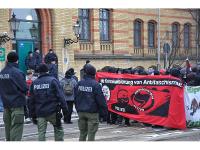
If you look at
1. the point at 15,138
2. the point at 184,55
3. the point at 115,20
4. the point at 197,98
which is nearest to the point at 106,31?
the point at 115,20

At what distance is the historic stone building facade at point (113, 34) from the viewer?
24508 millimetres

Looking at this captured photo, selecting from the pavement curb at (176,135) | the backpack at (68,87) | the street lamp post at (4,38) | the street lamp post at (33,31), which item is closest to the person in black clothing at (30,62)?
the street lamp post at (4,38)

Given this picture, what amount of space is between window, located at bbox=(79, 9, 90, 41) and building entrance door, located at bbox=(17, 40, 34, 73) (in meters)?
3.90

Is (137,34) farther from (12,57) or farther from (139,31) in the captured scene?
(12,57)

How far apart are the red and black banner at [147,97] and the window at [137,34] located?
15.8m

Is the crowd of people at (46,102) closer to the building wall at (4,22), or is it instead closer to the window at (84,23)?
the building wall at (4,22)

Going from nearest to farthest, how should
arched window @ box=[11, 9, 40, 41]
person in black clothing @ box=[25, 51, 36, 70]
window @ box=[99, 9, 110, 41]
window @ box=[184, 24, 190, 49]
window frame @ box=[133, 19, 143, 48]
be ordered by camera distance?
person in black clothing @ box=[25, 51, 36, 70]
arched window @ box=[11, 9, 40, 41]
window @ box=[99, 9, 110, 41]
window frame @ box=[133, 19, 143, 48]
window @ box=[184, 24, 190, 49]

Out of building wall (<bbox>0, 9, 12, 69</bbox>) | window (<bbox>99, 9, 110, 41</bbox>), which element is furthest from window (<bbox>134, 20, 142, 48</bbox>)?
building wall (<bbox>0, 9, 12, 69</bbox>)

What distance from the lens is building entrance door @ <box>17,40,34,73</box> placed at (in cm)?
2330

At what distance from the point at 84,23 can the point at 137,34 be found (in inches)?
221

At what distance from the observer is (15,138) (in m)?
10.4

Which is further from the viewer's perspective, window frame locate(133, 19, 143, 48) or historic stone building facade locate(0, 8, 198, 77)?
window frame locate(133, 19, 143, 48)

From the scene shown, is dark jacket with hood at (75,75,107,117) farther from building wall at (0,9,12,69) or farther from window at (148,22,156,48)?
window at (148,22,156,48)

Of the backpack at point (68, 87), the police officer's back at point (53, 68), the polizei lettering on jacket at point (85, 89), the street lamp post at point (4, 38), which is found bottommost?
the backpack at point (68, 87)
